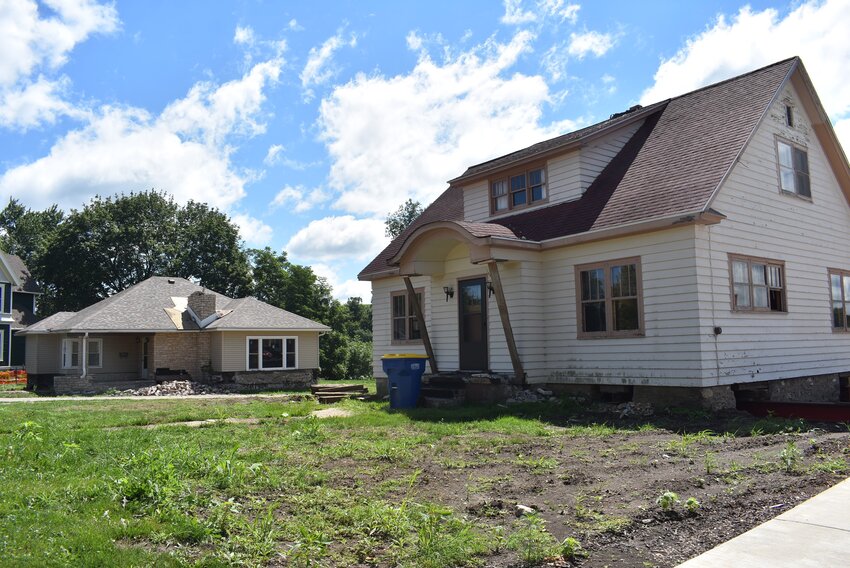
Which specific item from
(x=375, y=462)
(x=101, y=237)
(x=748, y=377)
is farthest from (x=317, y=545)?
(x=101, y=237)

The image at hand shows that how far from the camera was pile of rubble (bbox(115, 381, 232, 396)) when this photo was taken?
84.3ft

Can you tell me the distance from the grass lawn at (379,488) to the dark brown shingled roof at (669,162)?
14.5ft

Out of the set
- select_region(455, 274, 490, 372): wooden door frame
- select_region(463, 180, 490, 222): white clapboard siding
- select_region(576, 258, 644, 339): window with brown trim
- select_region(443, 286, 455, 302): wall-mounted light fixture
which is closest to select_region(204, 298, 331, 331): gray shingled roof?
select_region(463, 180, 490, 222): white clapboard siding

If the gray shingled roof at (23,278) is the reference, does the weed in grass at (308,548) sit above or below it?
below

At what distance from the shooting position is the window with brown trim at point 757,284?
1301 cm

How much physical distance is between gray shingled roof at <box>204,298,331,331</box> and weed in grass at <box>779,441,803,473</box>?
23.5 metres

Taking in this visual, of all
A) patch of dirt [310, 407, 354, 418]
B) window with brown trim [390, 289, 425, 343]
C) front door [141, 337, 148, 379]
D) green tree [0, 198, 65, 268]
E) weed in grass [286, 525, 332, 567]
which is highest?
green tree [0, 198, 65, 268]

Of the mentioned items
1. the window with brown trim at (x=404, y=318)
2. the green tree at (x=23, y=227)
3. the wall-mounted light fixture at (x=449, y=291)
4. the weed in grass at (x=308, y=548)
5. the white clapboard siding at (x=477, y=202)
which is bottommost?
the weed in grass at (x=308, y=548)

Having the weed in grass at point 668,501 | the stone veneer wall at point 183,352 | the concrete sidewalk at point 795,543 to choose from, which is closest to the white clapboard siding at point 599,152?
the weed in grass at point 668,501

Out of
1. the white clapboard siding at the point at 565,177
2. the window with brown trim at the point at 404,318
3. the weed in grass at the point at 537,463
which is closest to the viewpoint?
the weed in grass at the point at 537,463

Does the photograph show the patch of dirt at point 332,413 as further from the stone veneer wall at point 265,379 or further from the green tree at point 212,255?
the green tree at point 212,255

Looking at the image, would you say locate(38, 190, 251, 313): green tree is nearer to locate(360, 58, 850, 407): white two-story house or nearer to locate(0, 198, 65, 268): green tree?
locate(0, 198, 65, 268): green tree

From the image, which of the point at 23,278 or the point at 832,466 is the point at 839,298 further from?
the point at 23,278

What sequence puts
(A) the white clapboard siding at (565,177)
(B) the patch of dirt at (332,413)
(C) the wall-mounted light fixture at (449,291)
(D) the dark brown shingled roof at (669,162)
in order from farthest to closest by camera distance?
(C) the wall-mounted light fixture at (449,291)
(A) the white clapboard siding at (565,177)
(B) the patch of dirt at (332,413)
(D) the dark brown shingled roof at (669,162)
